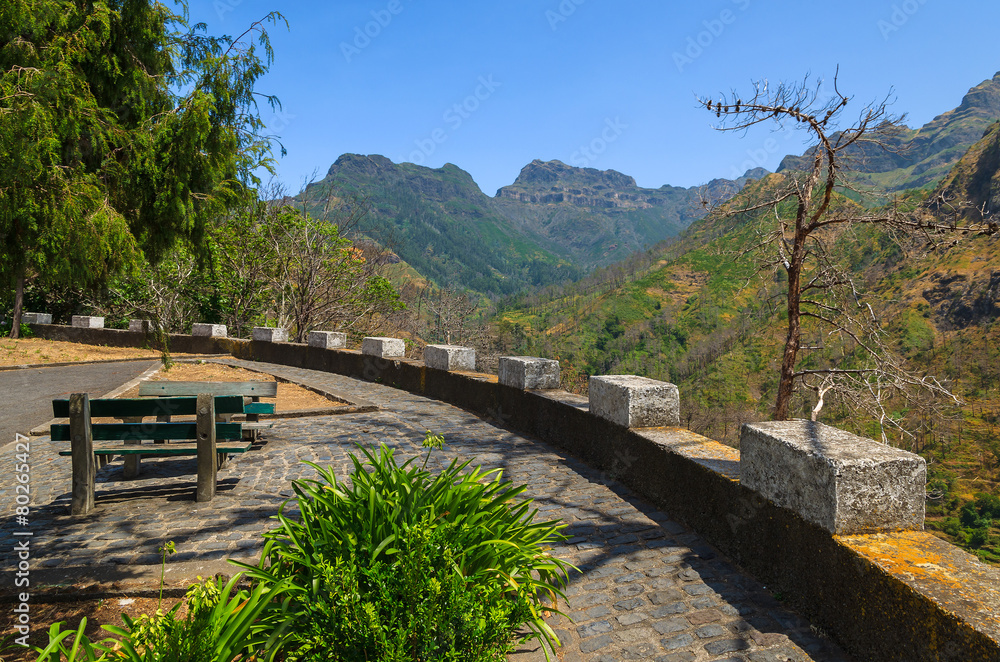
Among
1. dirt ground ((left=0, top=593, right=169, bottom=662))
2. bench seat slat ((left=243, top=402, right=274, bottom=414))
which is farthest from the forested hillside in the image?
dirt ground ((left=0, top=593, right=169, bottom=662))

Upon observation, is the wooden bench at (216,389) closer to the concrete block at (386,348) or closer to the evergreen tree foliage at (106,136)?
the evergreen tree foliage at (106,136)

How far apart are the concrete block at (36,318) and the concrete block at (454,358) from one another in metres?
16.6

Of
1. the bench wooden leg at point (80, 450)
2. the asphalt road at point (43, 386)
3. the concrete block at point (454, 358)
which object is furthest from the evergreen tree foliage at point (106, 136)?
the concrete block at point (454, 358)

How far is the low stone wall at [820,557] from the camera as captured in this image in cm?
197

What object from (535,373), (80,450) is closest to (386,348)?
(535,373)

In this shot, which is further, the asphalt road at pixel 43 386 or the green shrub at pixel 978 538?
the green shrub at pixel 978 538

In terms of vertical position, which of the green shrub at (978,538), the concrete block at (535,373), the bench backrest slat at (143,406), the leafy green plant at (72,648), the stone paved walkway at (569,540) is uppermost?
the concrete block at (535,373)

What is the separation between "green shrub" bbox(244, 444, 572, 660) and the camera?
76.5 inches

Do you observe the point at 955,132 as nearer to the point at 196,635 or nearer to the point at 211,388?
the point at 211,388

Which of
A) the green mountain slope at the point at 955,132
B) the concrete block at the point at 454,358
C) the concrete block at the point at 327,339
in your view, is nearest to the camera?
the concrete block at the point at 454,358

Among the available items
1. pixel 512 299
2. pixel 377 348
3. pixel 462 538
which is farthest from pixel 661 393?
pixel 512 299

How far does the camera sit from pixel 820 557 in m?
2.56

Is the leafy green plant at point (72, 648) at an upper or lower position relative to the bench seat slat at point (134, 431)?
lower

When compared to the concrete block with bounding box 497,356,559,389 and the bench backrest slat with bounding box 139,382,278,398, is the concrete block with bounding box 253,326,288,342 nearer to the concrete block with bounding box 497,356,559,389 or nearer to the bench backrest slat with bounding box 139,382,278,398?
the bench backrest slat with bounding box 139,382,278,398
